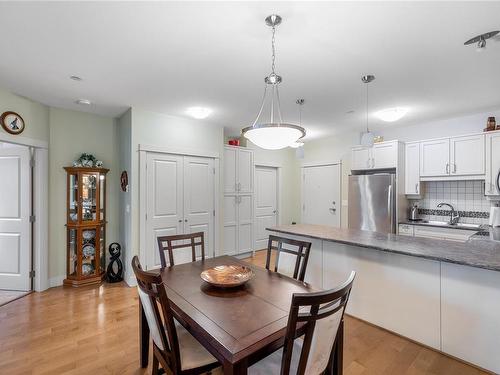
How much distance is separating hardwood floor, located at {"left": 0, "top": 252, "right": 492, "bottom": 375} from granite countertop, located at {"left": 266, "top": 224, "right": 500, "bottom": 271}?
83 centimetres

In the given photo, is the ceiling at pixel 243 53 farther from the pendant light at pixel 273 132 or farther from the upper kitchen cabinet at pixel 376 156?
the upper kitchen cabinet at pixel 376 156

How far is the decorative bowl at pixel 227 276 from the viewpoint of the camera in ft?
5.64

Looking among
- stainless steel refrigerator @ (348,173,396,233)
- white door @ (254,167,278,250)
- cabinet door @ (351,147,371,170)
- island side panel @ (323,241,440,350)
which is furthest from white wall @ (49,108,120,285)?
cabinet door @ (351,147,371,170)

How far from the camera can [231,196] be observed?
482 centimetres

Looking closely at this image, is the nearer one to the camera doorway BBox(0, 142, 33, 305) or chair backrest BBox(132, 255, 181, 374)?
chair backrest BBox(132, 255, 181, 374)

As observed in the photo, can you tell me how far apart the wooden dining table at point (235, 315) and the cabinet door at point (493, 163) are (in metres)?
3.31

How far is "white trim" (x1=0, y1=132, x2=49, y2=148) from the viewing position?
9.54 feet

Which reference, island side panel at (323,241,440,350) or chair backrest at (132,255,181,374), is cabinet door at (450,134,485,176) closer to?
island side panel at (323,241,440,350)

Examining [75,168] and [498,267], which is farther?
[75,168]

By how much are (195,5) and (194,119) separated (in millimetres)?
2573

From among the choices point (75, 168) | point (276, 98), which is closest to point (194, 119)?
point (276, 98)

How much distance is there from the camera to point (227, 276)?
1879mm

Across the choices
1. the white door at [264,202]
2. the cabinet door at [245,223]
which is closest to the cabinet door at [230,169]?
the cabinet door at [245,223]

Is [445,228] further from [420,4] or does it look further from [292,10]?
[292,10]
